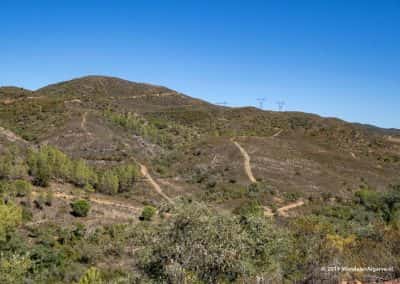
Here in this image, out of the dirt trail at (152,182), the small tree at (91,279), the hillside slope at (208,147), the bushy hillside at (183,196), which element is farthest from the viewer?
the hillside slope at (208,147)

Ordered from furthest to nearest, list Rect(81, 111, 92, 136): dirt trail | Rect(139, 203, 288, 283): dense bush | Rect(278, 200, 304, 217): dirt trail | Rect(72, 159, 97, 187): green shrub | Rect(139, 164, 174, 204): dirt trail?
1. Rect(81, 111, 92, 136): dirt trail
2. Rect(139, 164, 174, 204): dirt trail
3. Rect(72, 159, 97, 187): green shrub
4. Rect(278, 200, 304, 217): dirt trail
5. Rect(139, 203, 288, 283): dense bush

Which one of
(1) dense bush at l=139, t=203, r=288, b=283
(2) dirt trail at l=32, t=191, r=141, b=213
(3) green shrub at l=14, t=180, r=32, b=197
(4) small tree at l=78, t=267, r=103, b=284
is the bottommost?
(2) dirt trail at l=32, t=191, r=141, b=213

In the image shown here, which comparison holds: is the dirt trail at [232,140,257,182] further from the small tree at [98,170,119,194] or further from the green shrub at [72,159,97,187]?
the green shrub at [72,159,97,187]

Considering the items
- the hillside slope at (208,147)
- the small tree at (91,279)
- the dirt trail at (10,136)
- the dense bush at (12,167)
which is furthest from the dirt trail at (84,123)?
the small tree at (91,279)

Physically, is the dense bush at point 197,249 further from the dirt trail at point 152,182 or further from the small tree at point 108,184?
the small tree at point 108,184

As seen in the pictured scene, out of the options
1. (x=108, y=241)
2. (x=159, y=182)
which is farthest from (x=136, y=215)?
(x=159, y=182)

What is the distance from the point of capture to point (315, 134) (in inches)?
3637

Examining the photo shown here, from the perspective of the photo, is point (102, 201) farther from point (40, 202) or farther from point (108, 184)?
point (40, 202)

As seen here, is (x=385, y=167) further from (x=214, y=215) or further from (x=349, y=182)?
(x=214, y=215)

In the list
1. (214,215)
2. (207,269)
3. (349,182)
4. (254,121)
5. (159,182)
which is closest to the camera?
(207,269)

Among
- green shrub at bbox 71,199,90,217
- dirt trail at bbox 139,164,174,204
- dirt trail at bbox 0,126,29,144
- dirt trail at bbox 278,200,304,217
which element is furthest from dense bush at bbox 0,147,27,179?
dirt trail at bbox 278,200,304,217

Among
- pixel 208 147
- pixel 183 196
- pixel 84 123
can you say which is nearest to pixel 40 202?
pixel 183 196

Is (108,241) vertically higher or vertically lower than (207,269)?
lower

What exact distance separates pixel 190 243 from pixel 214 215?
1.66m
